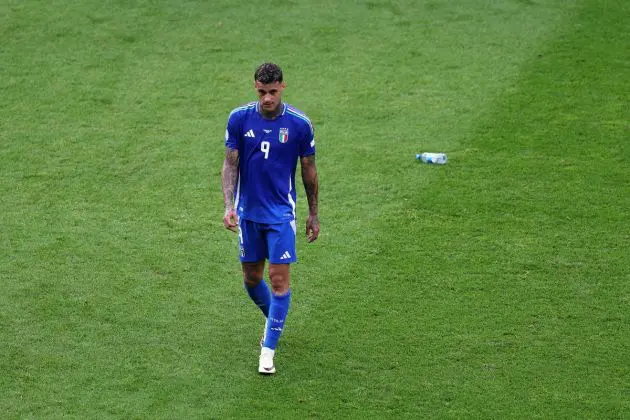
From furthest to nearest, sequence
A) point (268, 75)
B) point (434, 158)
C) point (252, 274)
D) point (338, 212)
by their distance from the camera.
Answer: point (434, 158) < point (338, 212) < point (252, 274) < point (268, 75)

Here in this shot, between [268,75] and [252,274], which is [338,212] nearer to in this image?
[252,274]

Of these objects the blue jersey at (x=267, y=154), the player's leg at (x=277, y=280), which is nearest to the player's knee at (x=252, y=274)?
the player's leg at (x=277, y=280)

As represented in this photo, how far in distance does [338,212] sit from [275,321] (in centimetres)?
251

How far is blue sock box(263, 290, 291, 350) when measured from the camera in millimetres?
7832

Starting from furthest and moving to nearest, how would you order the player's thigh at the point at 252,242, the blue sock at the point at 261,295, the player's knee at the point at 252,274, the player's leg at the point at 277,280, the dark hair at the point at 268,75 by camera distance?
the blue sock at the point at 261,295 → the player's knee at the point at 252,274 → the player's thigh at the point at 252,242 → the player's leg at the point at 277,280 → the dark hair at the point at 268,75

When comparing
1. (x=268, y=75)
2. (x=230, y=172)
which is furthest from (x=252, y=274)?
(x=268, y=75)

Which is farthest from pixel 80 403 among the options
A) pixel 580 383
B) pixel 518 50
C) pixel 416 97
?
pixel 518 50

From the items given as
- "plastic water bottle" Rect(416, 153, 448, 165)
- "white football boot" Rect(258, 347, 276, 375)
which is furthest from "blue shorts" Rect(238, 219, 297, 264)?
"plastic water bottle" Rect(416, 153, 448, 165)

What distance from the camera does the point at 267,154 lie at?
7.74 metres

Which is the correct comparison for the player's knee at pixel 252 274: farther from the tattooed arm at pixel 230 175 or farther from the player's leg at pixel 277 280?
the tattooed arm at pixel 230 175

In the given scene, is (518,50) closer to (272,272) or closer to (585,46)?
(585,46)

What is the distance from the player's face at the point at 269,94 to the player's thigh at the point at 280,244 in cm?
80

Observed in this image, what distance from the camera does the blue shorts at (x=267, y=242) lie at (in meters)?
7.77

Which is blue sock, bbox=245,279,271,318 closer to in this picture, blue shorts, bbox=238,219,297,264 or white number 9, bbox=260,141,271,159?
blue shorts, bbox=238,219,297,264
